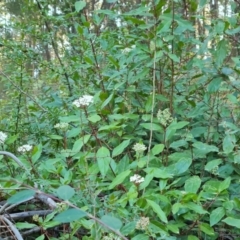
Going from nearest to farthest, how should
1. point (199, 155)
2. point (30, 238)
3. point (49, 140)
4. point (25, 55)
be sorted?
point (30, 238) < point (199, 155) < point (49, 140) < point (25, 55)

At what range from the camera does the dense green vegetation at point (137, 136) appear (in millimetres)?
1030

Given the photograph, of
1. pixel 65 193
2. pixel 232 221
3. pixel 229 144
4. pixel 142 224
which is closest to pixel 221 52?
pixel 229 144

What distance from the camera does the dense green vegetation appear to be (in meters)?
1.03

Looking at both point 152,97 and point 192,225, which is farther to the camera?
point 152,97

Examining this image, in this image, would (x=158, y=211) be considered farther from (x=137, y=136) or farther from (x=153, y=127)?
(x=137, y=136)

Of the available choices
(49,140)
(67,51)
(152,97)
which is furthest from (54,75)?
(152,97)

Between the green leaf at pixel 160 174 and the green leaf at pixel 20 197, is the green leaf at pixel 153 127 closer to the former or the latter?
the green leaf at pixel 160 174

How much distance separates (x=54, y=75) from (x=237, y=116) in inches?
36.9

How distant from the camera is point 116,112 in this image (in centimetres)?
149

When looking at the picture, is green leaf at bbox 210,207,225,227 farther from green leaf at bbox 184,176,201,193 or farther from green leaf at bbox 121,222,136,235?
green leaf at bbox 121,222,136,235

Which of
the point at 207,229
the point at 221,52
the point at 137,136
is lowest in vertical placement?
the point at 207,229

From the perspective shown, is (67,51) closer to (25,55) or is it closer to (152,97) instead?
(25,55)

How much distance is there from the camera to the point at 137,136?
146 cm

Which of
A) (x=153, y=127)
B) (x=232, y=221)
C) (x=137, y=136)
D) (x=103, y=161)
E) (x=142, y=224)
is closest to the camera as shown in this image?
(x=142, y=224)
